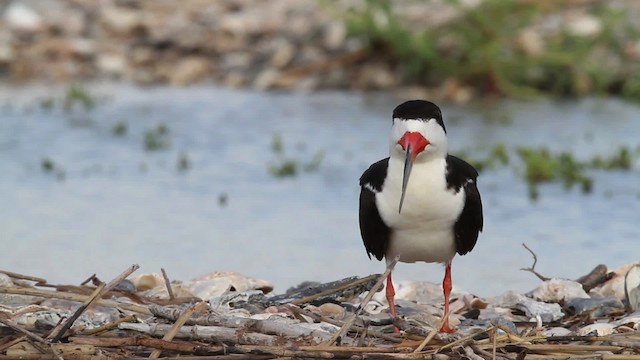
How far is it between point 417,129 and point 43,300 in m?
2.05

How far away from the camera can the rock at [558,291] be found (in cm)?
752

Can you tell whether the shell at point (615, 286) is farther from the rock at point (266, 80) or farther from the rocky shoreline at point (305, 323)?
the rock at point (266, 80)

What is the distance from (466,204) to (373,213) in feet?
1.31

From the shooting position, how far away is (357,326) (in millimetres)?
6094

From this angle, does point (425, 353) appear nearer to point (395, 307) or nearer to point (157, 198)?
point (395, 307)

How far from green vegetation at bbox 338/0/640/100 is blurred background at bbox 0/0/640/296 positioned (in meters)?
0.03

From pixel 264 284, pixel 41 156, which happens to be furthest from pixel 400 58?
pixel 264 284

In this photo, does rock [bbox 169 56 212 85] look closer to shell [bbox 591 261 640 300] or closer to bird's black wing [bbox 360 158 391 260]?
shell [bbox 591 261 640 300]

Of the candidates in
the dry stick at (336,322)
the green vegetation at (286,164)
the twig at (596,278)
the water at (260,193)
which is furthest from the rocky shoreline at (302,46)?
the dry stick at (336,322)

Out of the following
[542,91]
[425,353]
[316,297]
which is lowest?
[425,353]

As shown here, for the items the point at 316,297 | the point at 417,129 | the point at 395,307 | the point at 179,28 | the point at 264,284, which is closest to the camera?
the point at 417,129

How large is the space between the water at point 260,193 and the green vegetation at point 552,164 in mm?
131

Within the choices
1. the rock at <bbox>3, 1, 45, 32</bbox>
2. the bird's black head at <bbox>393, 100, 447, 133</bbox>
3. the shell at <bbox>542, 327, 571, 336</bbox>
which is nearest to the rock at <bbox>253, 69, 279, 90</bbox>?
the rock at <bbox>3, 1, 45, 32</bbox>

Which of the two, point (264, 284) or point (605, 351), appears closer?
point (605, 351)
